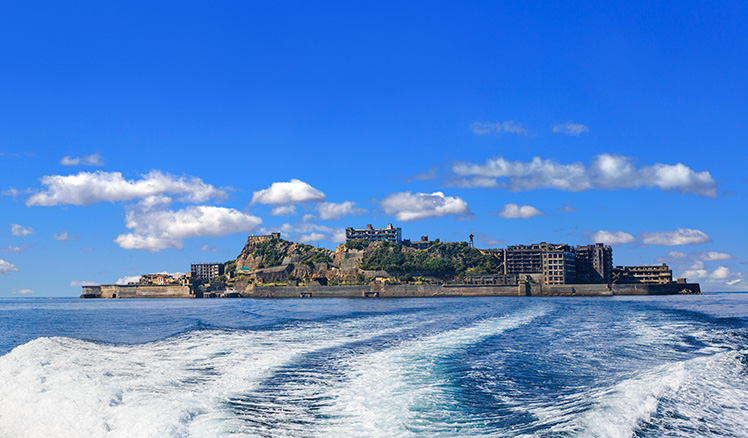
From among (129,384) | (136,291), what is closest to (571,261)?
(136,291)

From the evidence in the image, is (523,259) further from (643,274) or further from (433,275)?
(643,274)

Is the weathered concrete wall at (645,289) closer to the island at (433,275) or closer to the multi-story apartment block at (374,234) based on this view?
the island at (433,275)

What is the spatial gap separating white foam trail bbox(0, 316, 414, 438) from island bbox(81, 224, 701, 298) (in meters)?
99.3

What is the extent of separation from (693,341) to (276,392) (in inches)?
665

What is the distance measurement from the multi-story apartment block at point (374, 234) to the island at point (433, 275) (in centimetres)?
1413

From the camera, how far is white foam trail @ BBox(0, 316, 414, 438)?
879cm

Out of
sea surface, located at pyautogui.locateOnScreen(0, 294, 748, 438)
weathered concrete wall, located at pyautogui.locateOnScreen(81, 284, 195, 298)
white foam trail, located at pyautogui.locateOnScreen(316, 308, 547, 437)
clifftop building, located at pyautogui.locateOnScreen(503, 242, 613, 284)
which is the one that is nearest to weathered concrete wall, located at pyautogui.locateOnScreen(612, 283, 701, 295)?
clifftop building, located at pyautogui.locateOnScreen(503, 242, 613, 284)

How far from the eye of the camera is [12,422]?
30.6ft

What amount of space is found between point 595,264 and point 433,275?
41.7m

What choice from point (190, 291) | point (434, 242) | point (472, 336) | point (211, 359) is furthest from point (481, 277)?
point (211, 359)

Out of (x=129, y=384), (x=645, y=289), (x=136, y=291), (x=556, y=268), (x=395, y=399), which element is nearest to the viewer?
(x=395, y=399)

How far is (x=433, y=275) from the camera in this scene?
14550 centimetres

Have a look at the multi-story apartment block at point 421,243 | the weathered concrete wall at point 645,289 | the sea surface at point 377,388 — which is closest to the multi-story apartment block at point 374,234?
the multi-story apartment block at point 421,243

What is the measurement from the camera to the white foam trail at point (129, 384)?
8789 mm
